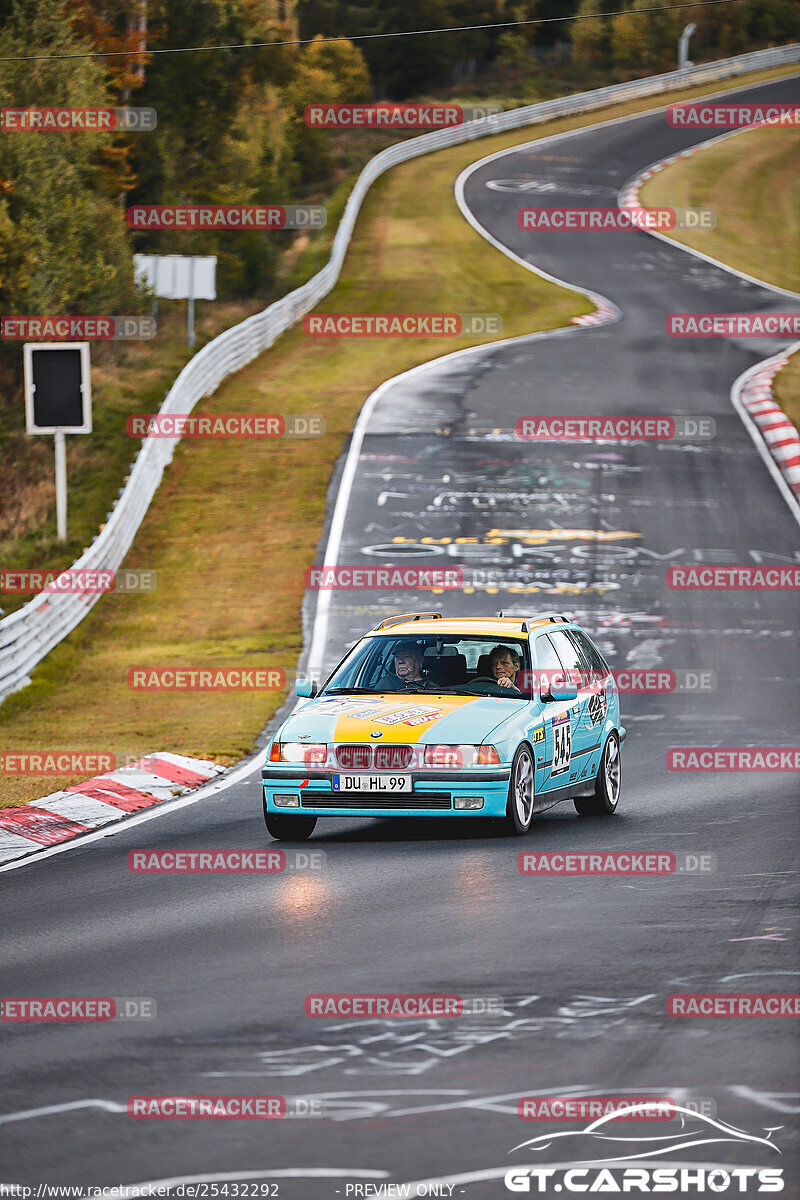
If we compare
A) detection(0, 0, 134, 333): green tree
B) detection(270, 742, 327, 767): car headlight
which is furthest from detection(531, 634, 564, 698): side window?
detection(0, 0, 134, 333): green tree

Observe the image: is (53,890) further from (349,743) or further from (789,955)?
(789,955)

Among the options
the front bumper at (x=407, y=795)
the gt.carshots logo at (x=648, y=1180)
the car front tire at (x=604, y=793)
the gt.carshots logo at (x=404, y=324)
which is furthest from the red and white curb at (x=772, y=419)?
the gt.carshots logo at (x=648, y=1180)

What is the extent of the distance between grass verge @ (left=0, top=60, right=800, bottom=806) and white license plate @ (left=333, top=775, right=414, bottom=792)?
10.9 ft

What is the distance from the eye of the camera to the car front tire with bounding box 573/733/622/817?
12.8 meters

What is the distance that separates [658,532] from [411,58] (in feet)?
250

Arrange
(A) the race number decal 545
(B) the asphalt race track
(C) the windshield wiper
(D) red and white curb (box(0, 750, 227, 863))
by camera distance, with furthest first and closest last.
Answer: (C) the windshield wiper
(A) the race number decal 545
(D) red and white curb (box(0, 750, 227, 863))
(B) the asphalt race track

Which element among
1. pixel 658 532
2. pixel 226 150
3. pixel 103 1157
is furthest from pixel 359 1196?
pixel 226 150

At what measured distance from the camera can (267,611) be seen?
24391 millimetres

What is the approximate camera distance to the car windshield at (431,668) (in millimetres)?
12258

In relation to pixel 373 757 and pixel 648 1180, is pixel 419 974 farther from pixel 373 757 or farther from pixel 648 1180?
pixel 373 757

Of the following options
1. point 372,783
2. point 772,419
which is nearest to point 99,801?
point 372,783

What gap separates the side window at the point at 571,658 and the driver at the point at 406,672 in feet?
4.01

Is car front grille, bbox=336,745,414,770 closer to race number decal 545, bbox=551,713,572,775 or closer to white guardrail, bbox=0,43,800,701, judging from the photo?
race number decal 545, bbox=551,713,572,775

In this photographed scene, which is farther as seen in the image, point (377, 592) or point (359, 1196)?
point (377, 592)
